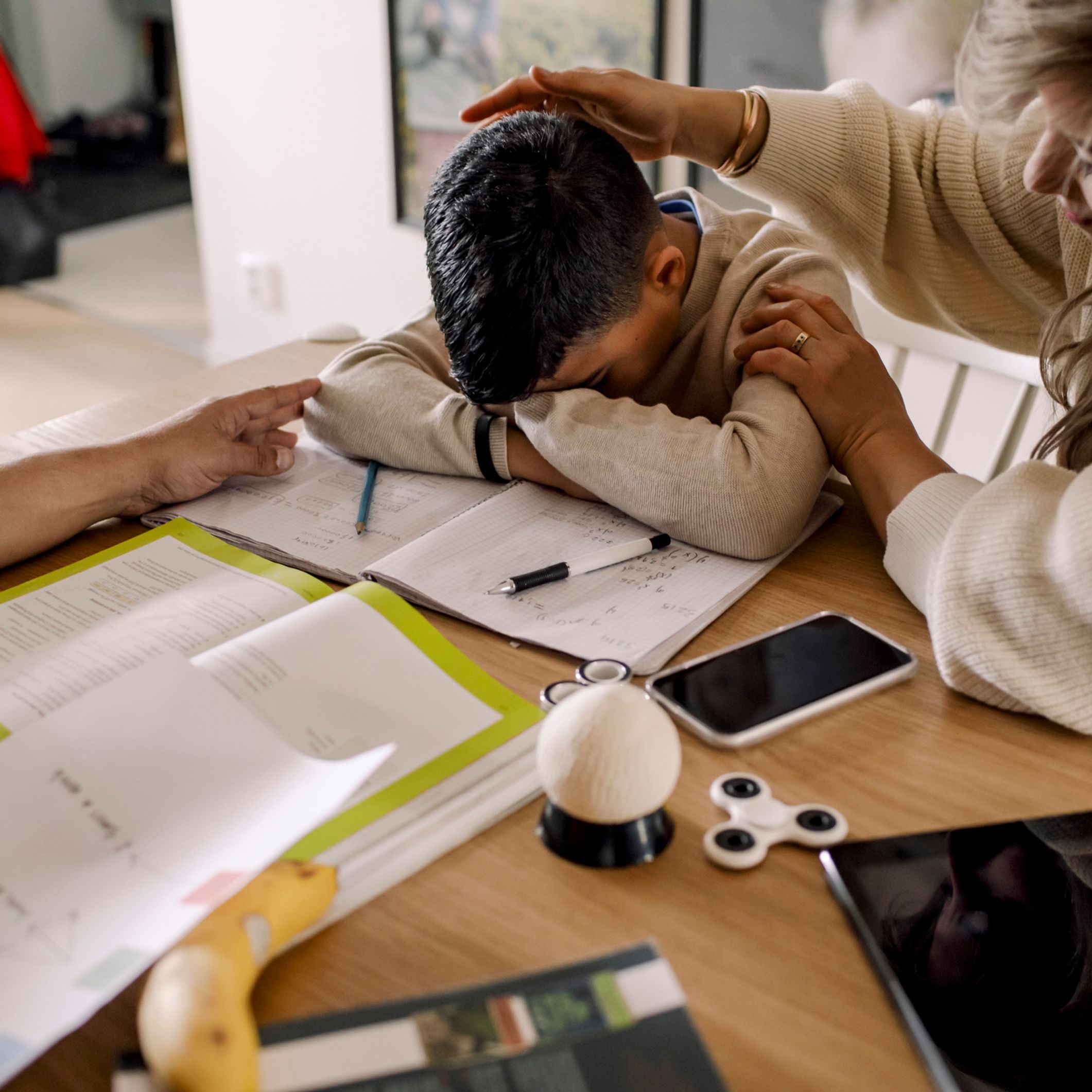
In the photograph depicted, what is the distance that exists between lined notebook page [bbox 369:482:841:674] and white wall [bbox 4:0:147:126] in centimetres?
532

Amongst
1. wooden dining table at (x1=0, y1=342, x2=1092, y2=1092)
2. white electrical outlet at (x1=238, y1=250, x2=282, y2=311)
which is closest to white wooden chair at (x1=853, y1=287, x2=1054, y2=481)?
wooden dining table at (x1=0, y1=342, x2=1092, y2=1092)

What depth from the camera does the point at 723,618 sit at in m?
0.84

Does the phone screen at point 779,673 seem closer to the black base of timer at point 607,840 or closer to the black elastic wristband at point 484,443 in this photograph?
the black base of timer at point 607,840

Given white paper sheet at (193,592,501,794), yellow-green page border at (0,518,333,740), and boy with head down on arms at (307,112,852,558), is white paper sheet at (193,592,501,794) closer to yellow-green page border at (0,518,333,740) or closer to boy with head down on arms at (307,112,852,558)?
yellow-green page border at (0,518,333,740)

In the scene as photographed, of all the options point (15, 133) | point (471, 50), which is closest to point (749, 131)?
point (471, 50)

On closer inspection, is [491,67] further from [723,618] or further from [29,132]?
[29,132]

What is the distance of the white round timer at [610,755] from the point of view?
22.0 inches

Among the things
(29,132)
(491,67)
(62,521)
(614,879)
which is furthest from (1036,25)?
(29,132)

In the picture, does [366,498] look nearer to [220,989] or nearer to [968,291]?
[220,989]

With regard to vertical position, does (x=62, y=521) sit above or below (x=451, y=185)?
below

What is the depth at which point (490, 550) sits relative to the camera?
92cm

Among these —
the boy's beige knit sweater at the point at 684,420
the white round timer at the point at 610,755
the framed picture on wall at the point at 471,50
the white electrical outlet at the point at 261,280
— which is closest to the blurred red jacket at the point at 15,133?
the white electrical outlet at the point at 261,280

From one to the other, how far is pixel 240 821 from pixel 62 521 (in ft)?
1.68

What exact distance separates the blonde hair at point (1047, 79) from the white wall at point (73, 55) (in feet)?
17.9
